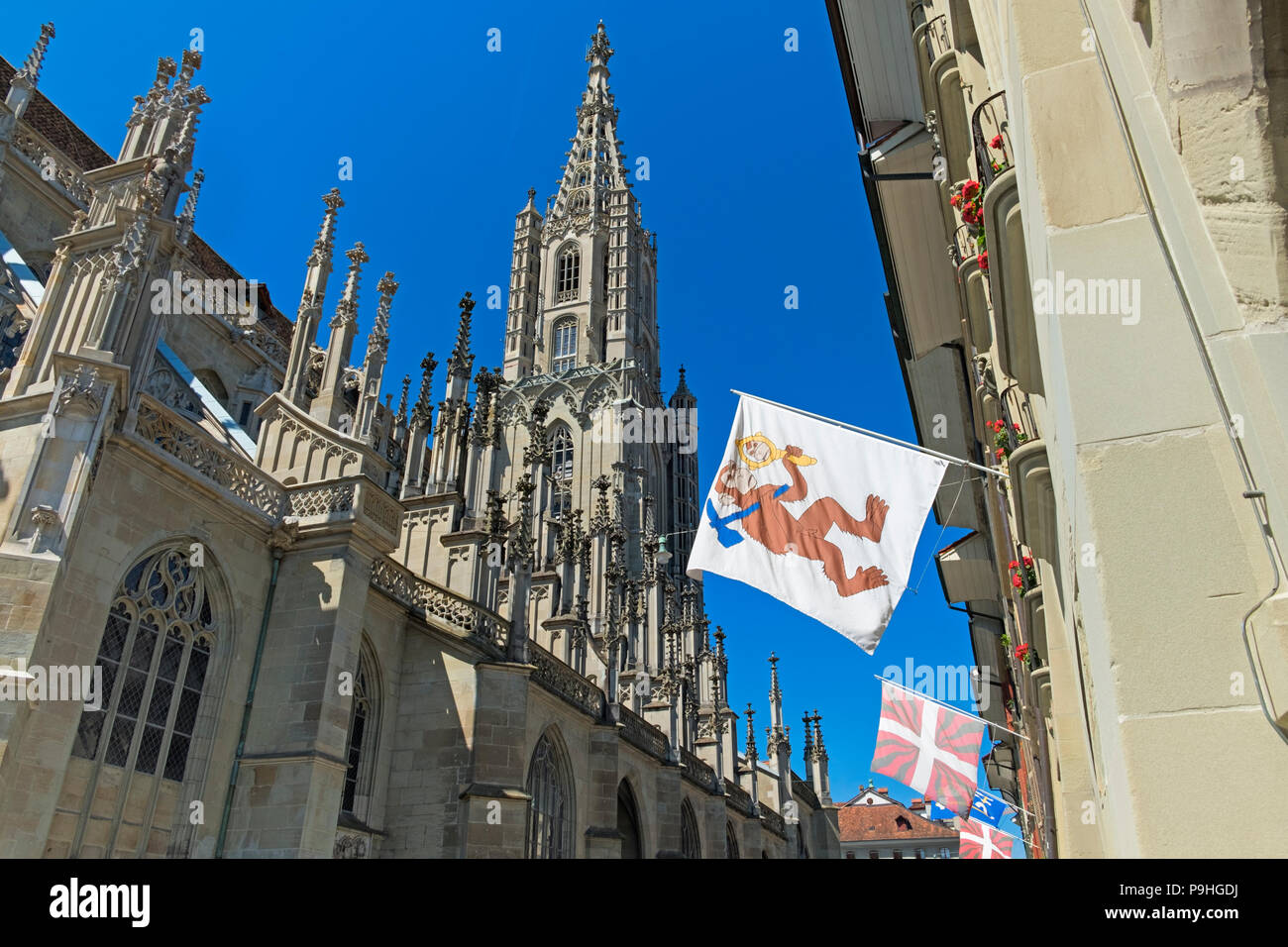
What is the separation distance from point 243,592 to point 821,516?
9547mm

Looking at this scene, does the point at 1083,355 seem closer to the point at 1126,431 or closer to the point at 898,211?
the point at 1126,431

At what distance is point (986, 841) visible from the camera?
62.3 ft

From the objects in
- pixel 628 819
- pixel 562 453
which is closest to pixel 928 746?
pixel 628 819

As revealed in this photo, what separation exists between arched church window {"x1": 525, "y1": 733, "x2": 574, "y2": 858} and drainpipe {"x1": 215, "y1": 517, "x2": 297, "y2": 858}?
7.12 meters

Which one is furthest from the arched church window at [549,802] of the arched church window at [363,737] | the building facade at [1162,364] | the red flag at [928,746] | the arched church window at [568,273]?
the arched church window at [568,273]

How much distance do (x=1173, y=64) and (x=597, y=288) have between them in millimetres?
62967

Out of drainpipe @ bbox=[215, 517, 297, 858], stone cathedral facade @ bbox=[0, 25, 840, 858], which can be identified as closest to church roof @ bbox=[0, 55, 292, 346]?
stone cathedral facade @ bbox=[0, 25, 840, 858]

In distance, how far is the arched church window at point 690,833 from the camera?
2930cm

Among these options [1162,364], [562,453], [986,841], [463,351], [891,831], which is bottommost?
[986,841]

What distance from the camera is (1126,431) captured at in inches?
160

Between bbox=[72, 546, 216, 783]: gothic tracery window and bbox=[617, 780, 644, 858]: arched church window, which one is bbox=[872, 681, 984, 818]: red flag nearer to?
bbox=[72, 546, 216, 783]: gothic tracery window

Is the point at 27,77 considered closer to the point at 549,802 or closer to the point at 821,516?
the point at 549,802

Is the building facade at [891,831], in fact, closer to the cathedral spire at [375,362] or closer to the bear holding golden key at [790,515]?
the cathedral spire at [375,362]
